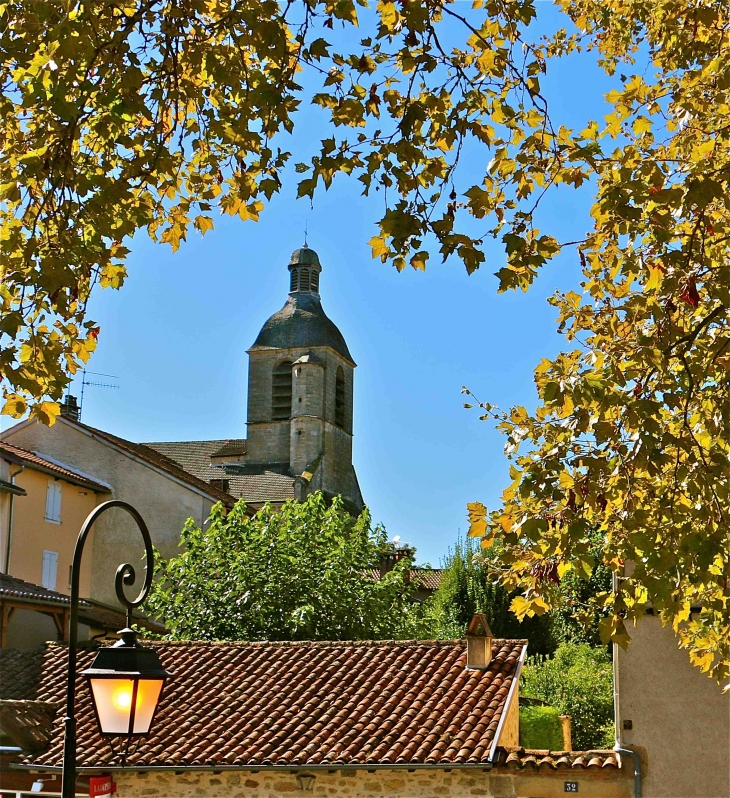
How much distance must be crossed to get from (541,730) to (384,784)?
24.3 feet

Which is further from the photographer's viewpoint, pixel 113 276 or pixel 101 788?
pixel 101 788

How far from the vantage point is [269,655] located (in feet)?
49.9

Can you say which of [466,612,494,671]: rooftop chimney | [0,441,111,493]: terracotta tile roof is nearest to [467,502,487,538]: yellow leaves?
[466,612,494,671]: rooftop chimney

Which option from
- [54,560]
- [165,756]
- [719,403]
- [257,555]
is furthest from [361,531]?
[719,403]

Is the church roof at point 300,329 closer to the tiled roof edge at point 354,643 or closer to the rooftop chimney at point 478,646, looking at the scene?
the tiled roof edge at point 354,643

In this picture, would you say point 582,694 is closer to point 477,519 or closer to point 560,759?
point 560,759

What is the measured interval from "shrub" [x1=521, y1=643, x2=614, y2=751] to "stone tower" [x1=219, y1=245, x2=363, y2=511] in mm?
22757

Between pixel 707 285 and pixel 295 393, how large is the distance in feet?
144

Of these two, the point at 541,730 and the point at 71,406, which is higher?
the point at 71,406

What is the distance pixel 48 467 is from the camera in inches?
960

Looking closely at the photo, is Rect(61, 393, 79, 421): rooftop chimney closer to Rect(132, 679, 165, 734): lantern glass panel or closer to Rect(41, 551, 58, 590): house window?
Rect(41, 551, 58, 590): house window

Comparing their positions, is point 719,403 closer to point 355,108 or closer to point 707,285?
point 707,285

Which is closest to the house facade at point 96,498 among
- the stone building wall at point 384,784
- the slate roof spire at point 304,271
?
the stone building wall at point 384,784

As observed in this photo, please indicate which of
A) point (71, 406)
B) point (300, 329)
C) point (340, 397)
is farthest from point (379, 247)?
point (340, 397)
